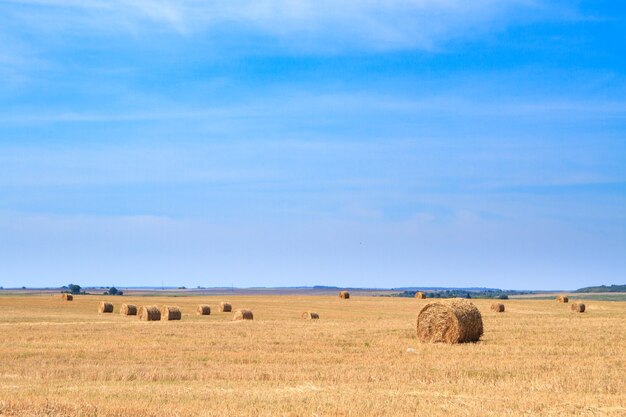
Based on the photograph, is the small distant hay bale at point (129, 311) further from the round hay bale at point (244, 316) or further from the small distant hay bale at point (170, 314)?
the round hay bale at point (244, 316)

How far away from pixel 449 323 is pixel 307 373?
33.6 ft

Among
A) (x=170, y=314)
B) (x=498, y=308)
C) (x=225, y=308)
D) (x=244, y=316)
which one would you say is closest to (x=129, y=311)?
(x=170, y=314)

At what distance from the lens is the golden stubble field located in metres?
12.3

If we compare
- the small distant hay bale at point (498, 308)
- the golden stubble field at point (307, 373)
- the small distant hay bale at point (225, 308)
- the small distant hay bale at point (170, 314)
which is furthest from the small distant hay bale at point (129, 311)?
the small distant hay bale at point (498, 308)

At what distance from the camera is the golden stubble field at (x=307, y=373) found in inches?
484

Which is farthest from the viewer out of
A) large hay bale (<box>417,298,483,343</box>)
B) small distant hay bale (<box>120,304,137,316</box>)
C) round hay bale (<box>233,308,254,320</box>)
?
small distant hay bale (<box>120,304,137,316</box>)

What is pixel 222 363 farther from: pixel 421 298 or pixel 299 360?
pixel 421 298

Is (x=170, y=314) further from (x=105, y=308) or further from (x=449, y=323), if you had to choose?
(x=449, y=323)

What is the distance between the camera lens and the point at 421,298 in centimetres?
7625

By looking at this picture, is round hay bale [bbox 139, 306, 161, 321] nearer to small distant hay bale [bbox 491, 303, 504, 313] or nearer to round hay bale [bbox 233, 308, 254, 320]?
round hay bale [bbox 233, 308, 254, 320]

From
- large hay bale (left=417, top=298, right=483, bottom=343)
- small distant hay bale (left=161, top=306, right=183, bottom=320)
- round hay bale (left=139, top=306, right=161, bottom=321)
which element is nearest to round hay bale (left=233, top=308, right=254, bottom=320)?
small distant hay bale (left=161, top=306, right=183, bottom=320)

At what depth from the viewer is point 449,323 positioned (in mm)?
26484

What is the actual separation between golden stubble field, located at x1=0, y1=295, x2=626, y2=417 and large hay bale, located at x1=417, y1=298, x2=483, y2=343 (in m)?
0.88

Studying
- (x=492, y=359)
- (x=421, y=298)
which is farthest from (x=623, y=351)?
(x=421, y=298)
